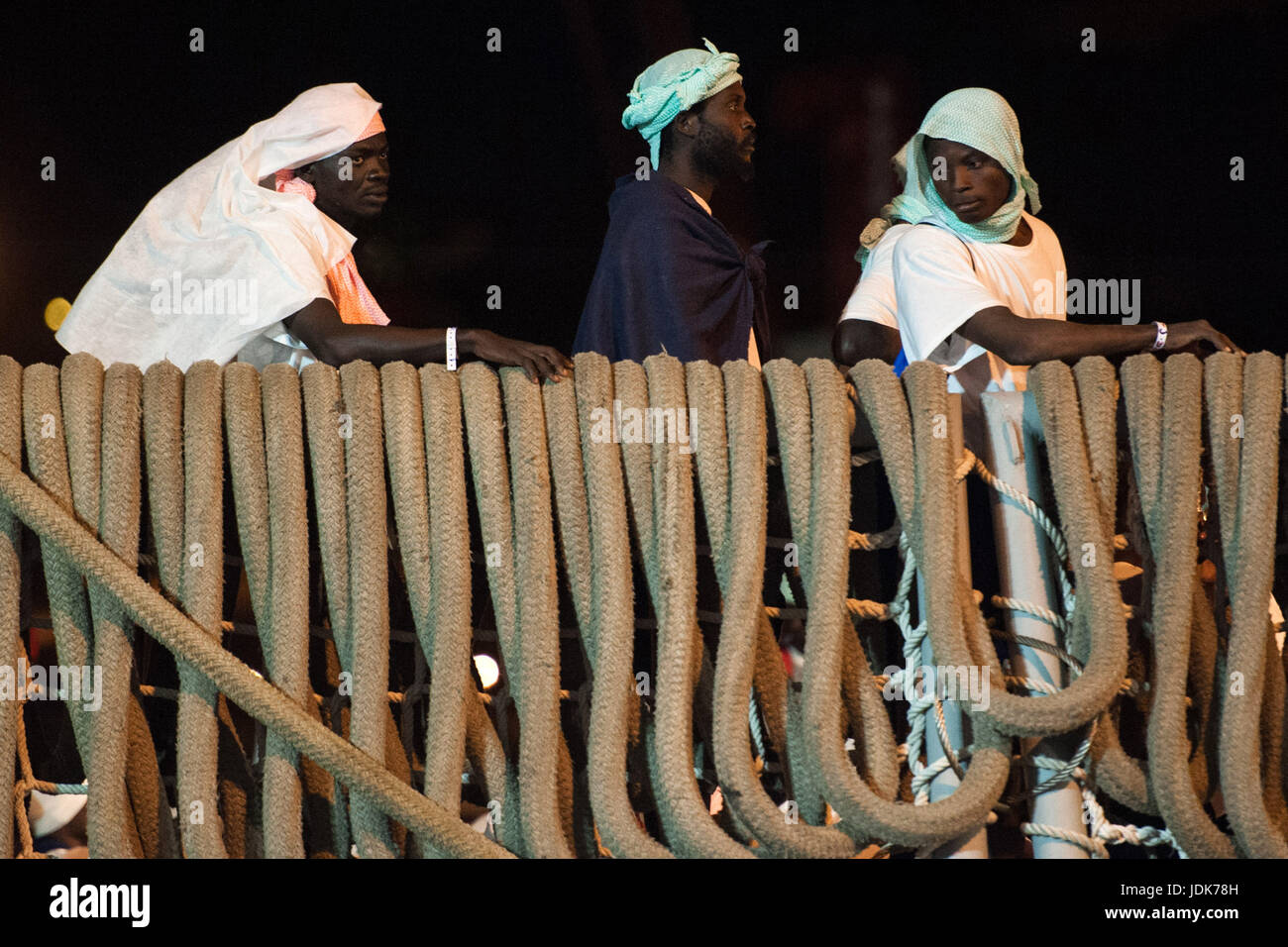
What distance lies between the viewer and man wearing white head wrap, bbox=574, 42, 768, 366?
7.90 feet

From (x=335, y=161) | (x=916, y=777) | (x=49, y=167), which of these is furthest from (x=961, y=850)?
(x=49, y=167)

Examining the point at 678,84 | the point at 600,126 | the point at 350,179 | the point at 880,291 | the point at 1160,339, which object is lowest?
the point at 1160,339

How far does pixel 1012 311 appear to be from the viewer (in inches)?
81.7

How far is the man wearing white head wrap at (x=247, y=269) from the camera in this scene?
83.4 inches

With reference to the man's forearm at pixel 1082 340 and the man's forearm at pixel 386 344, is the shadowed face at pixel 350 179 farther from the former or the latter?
the man's forearm at pixel 1082 340

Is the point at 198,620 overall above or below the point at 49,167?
below

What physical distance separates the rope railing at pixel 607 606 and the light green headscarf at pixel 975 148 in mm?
512

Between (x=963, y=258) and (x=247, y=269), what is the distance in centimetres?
96

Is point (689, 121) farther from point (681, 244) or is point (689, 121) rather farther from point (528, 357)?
point (528, 357)

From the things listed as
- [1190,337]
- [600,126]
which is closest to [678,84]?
[1190,337]

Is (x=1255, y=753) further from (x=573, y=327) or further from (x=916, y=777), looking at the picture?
(x=573, y=327)

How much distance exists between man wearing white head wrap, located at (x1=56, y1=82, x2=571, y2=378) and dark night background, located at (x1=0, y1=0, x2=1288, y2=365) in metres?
1.54

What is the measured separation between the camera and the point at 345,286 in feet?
7.46

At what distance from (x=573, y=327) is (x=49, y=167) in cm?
130
